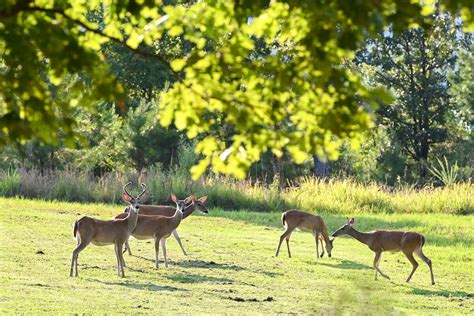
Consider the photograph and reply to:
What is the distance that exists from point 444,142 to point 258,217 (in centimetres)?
2804

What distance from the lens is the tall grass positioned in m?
32.2

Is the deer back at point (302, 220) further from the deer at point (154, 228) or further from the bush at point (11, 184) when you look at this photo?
the bush at point (11, 184)

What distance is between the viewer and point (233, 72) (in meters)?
7.52

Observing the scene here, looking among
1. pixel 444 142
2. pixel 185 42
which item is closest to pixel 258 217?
pixel 185 42

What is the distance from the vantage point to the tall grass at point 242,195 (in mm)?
32188

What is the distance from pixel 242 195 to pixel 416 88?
79.6 feet

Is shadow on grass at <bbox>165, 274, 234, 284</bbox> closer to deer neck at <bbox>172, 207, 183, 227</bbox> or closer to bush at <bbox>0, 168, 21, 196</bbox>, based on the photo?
deer neck at <bbox>172, 207, 183, 227</bbox>

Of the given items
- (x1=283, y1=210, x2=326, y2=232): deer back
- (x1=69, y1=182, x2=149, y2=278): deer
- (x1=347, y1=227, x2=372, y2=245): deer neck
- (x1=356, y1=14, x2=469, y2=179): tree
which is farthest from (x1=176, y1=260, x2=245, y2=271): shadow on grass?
(x1=356, y1=14, x2=469, y2=179): tree

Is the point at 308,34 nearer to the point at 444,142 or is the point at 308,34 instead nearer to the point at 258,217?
the point at 258,217

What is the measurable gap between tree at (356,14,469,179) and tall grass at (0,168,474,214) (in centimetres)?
2079

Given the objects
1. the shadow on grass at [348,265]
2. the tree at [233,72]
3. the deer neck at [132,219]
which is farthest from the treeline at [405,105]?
the tree at [233,72]

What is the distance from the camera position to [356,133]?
24.0ft

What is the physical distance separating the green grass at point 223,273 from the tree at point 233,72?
1.21 meters

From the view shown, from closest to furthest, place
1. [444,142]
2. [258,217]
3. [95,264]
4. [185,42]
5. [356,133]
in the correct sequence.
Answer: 1. [356,133]
2. [95,264]
3. [258,217]
4. [185,42]
5. [444,142]
